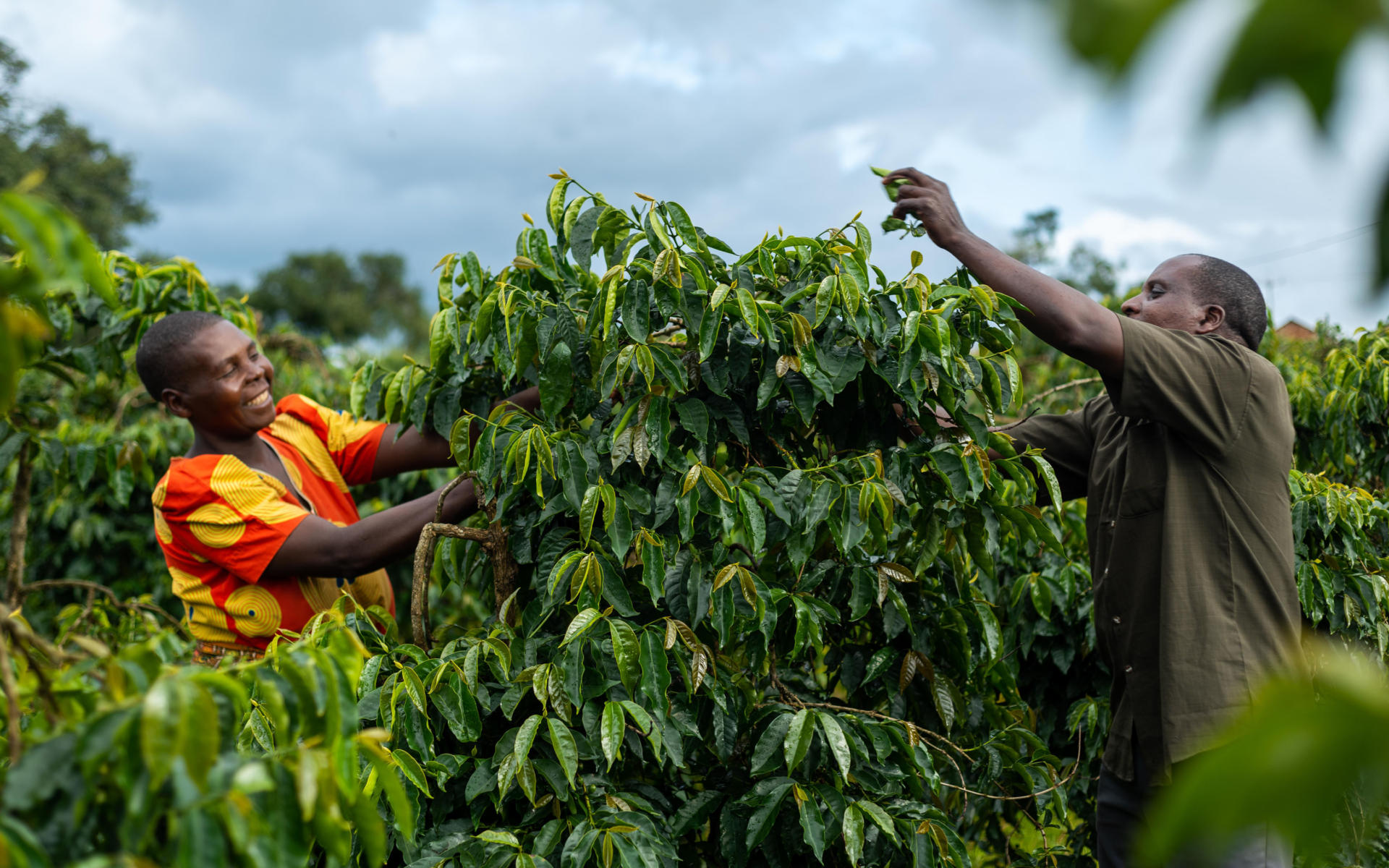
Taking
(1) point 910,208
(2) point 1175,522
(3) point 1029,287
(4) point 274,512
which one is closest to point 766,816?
(2) point 1175,522

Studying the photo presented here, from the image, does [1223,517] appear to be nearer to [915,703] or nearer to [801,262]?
[915,703]

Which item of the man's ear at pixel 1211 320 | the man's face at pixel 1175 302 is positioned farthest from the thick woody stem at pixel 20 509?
the man's ear at pixel 1211 320

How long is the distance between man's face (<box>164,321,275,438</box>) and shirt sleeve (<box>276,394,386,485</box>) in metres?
0.26

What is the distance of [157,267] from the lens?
146 inches

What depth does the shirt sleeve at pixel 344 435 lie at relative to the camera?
3.16 metres

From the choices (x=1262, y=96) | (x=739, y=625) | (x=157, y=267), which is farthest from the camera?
(x=157, y=267)

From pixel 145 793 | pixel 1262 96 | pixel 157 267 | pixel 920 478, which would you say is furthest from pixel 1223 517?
pixel 157 267

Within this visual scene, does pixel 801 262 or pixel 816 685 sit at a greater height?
pixel 801 262

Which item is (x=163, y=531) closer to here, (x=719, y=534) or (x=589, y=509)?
(x=589, y=509)

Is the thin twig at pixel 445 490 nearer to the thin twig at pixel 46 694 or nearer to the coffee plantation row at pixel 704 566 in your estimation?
the coffee plantation row at pixel 704 566

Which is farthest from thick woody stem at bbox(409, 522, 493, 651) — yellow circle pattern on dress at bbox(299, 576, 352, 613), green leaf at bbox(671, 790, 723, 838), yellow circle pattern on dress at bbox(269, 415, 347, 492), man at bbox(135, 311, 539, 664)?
yellow circle pattern on dress at bbox(269, 415, 347, 492)

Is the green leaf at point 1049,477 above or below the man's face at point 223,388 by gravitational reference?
below

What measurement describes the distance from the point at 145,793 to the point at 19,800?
0.33 feet

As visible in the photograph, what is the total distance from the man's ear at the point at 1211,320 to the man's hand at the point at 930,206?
0.67 metres
